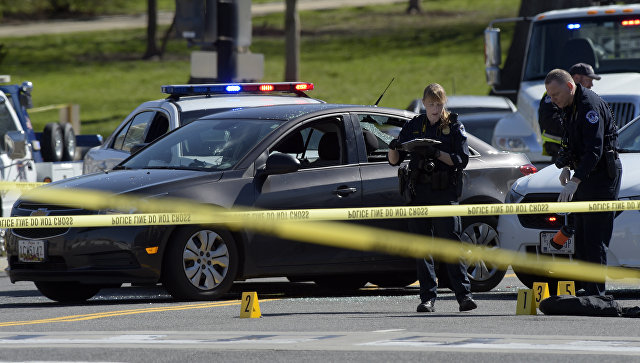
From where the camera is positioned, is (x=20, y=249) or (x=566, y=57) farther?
Answer: (x=566, y=57)

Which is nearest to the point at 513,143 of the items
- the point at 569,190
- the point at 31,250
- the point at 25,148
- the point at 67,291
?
the point at 25,148

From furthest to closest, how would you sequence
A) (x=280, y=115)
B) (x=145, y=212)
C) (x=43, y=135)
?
(x=43, y=135) < (x=280, y=115) < (x=145, y=212)

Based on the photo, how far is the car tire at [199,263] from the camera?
412 inches

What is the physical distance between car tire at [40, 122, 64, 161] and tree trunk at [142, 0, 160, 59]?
28.0m

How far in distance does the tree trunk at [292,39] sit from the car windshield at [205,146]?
2774 cm

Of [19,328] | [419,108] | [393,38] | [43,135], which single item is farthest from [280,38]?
[19,328]

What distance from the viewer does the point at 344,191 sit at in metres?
11.1

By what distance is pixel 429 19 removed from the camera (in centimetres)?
5731

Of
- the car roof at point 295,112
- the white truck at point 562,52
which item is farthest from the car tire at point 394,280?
the white truck at point 562,52

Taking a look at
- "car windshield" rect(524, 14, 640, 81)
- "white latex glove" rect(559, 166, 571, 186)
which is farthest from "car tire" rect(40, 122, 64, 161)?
"white latex glove" rect(559, 166, 571, 186)

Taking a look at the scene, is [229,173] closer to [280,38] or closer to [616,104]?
[616,104]

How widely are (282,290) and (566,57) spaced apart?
6.56m

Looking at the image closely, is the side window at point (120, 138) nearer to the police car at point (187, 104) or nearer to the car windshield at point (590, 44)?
the police car at point (187, 104)

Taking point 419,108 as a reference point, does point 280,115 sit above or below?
above
